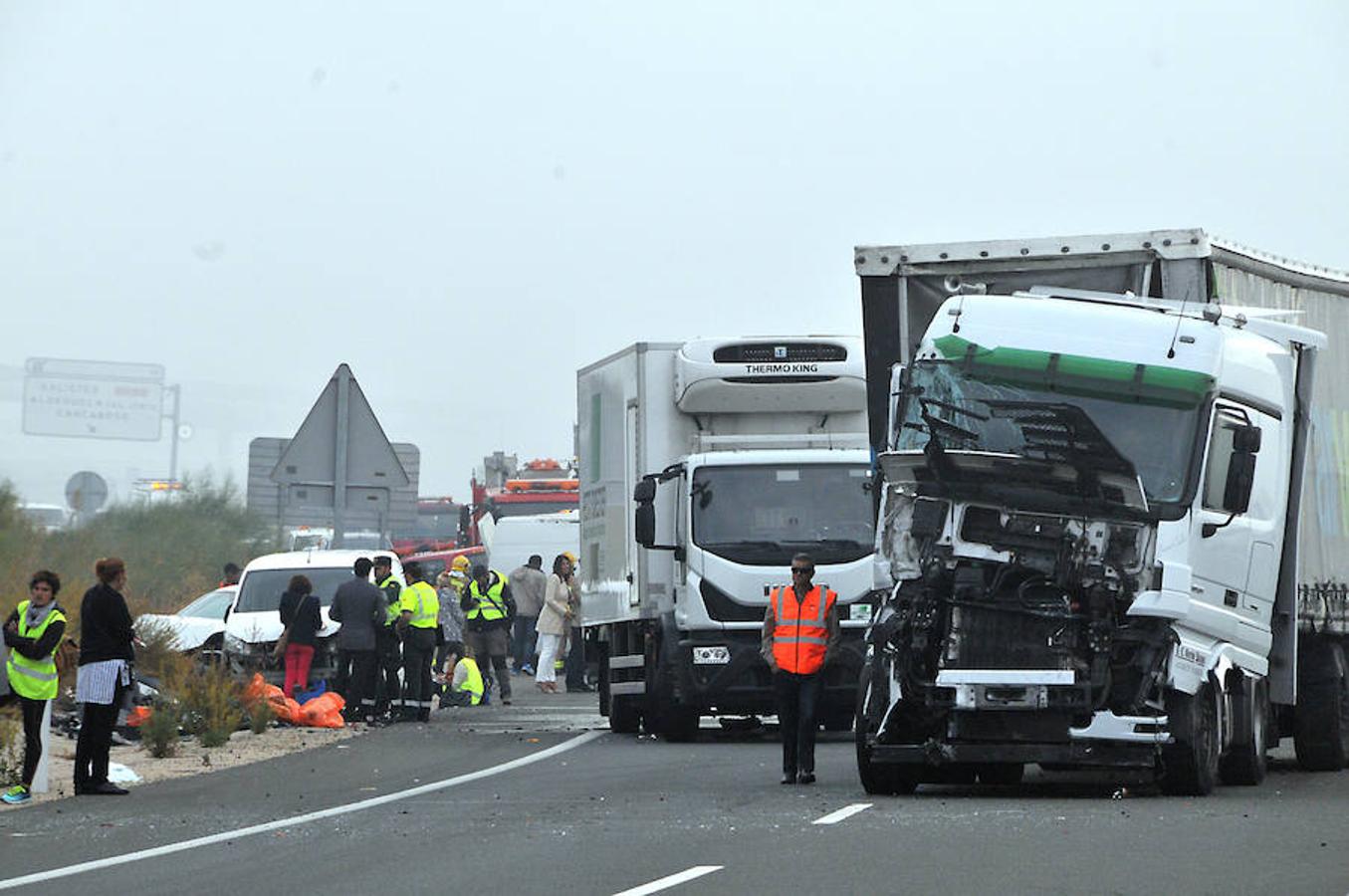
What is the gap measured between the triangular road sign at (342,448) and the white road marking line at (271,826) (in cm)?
343

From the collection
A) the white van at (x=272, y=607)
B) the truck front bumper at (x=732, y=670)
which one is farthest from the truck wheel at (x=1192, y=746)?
the white van at (x=272, y=607)

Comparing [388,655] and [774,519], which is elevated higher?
[774,519]

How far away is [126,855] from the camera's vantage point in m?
13.3

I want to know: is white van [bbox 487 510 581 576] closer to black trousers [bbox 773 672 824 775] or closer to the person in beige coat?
the person in beige coat

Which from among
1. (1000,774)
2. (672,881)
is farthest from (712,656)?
(672,881)

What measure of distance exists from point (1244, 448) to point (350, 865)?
6.60 m

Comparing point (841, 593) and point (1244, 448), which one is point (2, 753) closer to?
point (841, 593)

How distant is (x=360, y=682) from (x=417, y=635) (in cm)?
78

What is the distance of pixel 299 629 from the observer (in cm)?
2781

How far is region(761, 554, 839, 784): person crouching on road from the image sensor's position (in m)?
Result: 18.3

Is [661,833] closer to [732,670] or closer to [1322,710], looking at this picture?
[1322,710]

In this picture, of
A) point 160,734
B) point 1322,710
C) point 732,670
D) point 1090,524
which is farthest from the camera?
point 732,670

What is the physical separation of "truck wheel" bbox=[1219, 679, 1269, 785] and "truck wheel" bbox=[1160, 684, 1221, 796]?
66cm

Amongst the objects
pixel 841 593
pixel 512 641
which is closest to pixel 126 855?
pixel 841 593
